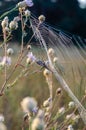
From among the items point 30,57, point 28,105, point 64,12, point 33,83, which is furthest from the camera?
point 64,12

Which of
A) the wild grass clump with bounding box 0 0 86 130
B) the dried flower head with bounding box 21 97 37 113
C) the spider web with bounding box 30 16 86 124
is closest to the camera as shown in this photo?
the dried flower head with bounding box 21 97 37 113

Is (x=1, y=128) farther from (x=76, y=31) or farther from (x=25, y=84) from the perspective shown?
(x=76, y=31)

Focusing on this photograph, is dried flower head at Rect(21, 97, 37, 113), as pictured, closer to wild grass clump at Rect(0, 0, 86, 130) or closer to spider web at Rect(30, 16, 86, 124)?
wild grass clump at Rect(0, 0, 86, 130)

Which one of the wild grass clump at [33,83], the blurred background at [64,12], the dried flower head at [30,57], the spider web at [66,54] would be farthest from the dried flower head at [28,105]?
the blurred background at [64,12]

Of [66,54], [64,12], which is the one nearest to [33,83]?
[66,54]

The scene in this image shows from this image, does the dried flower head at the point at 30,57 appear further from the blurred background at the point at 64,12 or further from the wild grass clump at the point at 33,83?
A: the blurred background at the point at 64,12

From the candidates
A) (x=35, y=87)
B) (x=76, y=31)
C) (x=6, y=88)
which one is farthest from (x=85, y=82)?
(x=76, y=31)

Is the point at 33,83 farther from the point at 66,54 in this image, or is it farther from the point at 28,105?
the point at 28,105

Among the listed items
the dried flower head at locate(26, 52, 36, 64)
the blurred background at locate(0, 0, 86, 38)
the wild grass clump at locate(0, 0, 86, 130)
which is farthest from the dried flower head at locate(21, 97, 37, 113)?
the blurred background at locate(0, 0, 86, 38)
